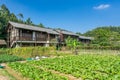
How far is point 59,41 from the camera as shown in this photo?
3616 cm

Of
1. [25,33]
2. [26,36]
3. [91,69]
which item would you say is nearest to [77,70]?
[91,69]

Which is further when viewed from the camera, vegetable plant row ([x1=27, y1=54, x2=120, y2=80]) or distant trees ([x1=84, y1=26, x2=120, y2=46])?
distant trees ([x1=84, y1=26, x2=120, y2=46])

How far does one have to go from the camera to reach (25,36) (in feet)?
91.8

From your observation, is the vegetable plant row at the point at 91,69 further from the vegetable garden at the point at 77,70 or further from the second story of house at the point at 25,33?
the second story of house at the point at 25,33

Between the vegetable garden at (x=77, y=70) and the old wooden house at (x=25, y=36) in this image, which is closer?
the vegetable garden at (x=77, y=70)

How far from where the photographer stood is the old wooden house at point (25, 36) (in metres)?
26.7

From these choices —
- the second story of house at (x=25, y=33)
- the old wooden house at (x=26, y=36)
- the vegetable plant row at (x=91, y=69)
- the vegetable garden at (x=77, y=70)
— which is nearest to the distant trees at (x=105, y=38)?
the old wooden house at (x=26, y=36)

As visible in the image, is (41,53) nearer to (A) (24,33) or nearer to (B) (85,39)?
(A) (24,33)

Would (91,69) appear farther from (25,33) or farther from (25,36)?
(25,33)

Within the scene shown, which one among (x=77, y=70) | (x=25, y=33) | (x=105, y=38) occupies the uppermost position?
(x=25, y=33)

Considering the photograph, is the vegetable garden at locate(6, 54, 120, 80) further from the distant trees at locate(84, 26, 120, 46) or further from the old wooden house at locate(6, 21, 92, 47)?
the distant trees at locate(84, 26, 120, 46)

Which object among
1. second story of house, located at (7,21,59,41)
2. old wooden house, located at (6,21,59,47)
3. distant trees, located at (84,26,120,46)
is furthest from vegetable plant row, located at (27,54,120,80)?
distant trees, located at (84,26,120,46)

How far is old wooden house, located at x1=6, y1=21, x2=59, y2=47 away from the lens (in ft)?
87.7

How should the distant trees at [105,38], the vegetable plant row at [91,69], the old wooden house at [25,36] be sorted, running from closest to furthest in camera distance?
the vegetable plant row at [91,69] < the old wooden house at [25,36] < the distant trees at [105,38]
